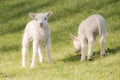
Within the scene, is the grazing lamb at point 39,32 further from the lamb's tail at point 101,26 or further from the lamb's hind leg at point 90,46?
the lamb's tail at point 101,26

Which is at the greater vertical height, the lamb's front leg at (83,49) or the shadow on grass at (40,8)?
Answer: the shadow on grass at (40,8)

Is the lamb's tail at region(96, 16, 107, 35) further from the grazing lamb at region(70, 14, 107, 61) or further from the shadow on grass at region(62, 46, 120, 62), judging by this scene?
the shadow on grass at region(62, 46, 120, 62)

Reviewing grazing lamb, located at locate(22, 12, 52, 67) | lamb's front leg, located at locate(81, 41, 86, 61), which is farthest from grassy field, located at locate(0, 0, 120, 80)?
grazing lamb, located at locate(22, 12, 52, 67)

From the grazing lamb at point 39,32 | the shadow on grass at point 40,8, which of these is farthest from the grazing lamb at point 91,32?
the shadow on grass at point 40,8

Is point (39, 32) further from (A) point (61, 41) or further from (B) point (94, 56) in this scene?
(A) point (61, 41)

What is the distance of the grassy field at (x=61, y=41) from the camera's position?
1229 centimetres

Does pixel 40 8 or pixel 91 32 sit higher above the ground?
pixel 40 8

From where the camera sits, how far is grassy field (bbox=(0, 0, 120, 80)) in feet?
40.3

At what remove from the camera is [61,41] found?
18719 millimetres

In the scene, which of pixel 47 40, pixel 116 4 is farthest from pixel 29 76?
pixel 116 4

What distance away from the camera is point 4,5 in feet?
89.8

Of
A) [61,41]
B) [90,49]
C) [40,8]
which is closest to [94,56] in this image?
[90,49]

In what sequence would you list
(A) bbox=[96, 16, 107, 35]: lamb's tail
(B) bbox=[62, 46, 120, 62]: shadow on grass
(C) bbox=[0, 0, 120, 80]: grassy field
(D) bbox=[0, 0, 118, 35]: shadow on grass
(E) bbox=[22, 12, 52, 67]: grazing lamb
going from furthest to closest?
(D) bbox=[0, 0, 118, 35]: shadow on grass, (B) bbox=[62, 46, 120, 62]: shadow on grass, (A) bbox=[96, 16, 107, 35]: lamb's tail, (E) bbox=[22, 12, 52, 67]: grazing lamb, (C) bbox=[0, 0, 120, 80]: grassy field

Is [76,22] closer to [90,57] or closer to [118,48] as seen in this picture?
[118,48]
